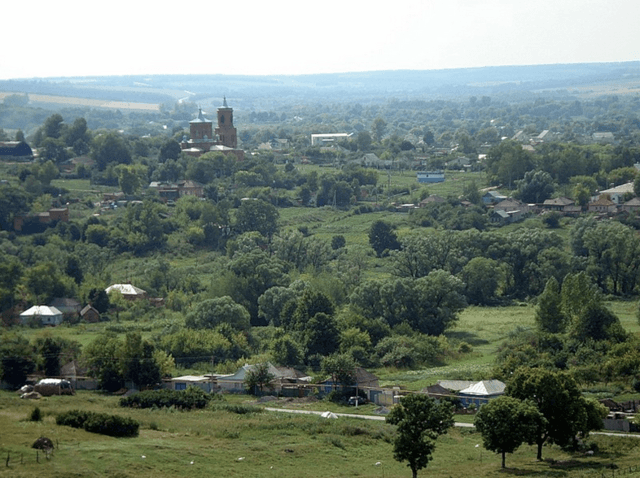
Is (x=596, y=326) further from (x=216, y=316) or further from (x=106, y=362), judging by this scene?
(x=106, y=362)

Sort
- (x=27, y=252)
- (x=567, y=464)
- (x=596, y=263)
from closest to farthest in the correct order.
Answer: (x=567, y=464) < (x=596, y=263) < (x=27, y=252)

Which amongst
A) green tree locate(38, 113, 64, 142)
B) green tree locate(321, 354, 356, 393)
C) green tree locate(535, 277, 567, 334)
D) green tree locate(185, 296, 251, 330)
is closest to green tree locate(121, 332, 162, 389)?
green tree locate(321, 354, 356, 393)

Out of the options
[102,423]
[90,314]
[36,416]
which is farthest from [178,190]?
[102,423]

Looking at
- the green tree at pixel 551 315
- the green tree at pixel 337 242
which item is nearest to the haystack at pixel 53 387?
the green tree at pixel 551 315

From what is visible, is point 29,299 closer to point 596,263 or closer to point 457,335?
point 457,335

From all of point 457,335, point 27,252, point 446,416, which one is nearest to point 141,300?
point 27,252
